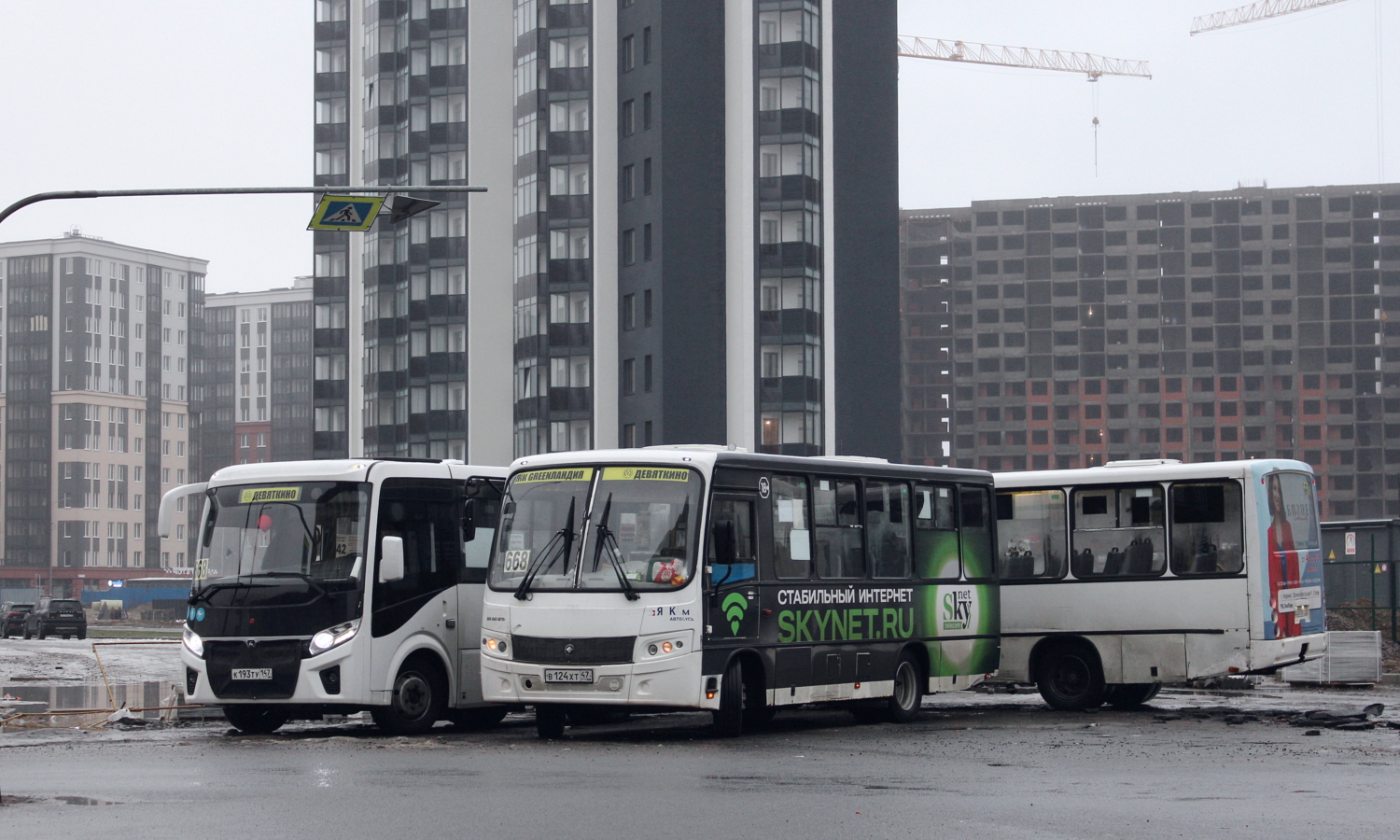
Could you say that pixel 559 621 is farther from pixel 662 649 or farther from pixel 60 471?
pixel 60 471

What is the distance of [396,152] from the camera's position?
91625mm

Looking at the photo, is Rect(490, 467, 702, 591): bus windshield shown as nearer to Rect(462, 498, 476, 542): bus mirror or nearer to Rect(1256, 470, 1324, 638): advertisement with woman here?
Rect(462, 498, 476, 542): bus mirror

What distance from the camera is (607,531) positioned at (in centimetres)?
1722

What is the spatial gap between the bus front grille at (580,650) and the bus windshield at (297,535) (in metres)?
2.13

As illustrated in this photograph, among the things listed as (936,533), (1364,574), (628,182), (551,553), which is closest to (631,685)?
(551,553)

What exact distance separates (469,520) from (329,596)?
70.2 inches

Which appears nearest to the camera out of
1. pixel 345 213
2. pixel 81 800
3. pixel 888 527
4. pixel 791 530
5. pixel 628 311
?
pixel 81 800

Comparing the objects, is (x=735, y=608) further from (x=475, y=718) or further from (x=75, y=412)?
(x=75, y=412)

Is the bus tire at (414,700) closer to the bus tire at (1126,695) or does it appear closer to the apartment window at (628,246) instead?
the bus tire at (1126,695)

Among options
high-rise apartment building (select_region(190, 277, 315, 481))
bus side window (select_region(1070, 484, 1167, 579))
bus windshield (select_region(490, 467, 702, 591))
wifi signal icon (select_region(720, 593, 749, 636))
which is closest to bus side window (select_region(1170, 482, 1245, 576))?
bus side window (select_region(1070, 484, 1167, 579))

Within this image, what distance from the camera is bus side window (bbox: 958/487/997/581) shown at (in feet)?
72.5

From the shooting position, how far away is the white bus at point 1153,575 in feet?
70.5

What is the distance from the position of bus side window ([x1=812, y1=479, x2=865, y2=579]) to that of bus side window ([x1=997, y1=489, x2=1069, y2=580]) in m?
3.99

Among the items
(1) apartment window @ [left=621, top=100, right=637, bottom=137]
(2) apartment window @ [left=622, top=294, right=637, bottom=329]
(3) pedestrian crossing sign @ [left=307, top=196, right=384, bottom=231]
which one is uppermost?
(1) apartment window @ [left=621, top=100, right=637, bottom=137]
